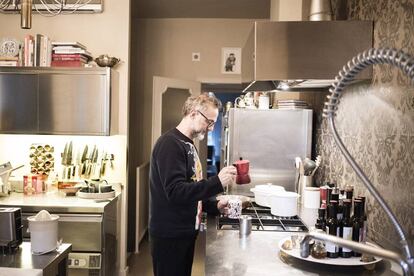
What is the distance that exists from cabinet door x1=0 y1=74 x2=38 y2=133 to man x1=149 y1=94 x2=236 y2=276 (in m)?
1.92

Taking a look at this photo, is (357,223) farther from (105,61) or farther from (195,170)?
(105,61)

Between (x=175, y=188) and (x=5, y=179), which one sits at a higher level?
(x=175, y=188)

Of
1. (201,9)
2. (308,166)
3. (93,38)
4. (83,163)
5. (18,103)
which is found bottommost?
(83,163)

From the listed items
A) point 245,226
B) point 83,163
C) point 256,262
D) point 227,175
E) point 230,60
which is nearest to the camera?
point 256,262

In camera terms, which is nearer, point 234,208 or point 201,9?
point 234,208

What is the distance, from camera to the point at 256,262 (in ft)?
5.25

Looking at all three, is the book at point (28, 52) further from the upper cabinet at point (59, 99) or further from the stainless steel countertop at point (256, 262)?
the stainless steel countertop at point (256, 262)

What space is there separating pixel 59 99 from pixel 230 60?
7.62 feet

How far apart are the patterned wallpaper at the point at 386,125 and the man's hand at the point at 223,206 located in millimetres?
738

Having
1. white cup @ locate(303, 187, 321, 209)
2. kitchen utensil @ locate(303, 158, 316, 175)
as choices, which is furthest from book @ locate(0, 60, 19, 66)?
white cup @ locate(303, 187, 321, 209)

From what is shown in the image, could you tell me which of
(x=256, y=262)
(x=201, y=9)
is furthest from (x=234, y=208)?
(x=201, y=9)

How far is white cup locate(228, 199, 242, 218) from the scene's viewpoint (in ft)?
7.54

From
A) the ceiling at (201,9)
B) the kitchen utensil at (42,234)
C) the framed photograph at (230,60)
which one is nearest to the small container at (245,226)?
the kitchen utensil at (42,234)

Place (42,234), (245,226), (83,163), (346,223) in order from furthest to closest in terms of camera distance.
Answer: (83,163) < (245,226) < (42,234) < (346,223)
